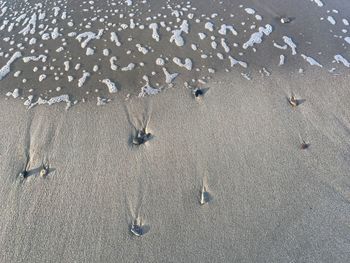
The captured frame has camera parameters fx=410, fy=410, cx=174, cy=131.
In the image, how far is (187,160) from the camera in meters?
4.22

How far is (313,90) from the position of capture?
16.2ft

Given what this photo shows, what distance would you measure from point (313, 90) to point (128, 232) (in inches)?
110

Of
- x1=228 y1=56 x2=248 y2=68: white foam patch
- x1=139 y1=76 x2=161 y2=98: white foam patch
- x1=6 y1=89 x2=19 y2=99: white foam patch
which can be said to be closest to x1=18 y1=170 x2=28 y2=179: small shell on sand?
x1=6 y1=89 x2=19 y2=99: white foam patch

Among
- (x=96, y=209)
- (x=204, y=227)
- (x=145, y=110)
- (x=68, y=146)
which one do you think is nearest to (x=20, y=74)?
(x=68, y=146)

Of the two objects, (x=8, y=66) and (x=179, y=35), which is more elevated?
(x=179, y=35)

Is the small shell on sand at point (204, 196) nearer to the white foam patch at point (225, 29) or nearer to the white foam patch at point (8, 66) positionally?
the white foam patch at point (225, 29)

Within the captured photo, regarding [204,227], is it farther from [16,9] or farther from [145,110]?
[16,9]

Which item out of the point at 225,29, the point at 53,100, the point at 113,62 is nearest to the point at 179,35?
the point at 225,29

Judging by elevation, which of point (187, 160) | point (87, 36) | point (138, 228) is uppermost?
point (87, 36)

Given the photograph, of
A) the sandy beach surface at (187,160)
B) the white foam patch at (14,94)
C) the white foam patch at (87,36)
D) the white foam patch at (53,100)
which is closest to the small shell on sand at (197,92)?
the sandy beach surface at (187,160)

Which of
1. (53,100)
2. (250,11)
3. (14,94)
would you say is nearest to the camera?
(53,100)

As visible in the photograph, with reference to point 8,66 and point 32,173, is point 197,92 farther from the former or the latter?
point 8,66

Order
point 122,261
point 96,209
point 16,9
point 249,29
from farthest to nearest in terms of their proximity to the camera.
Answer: point 16,9
point 249,29
point 96,209
point 122,261

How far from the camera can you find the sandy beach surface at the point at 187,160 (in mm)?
3676
